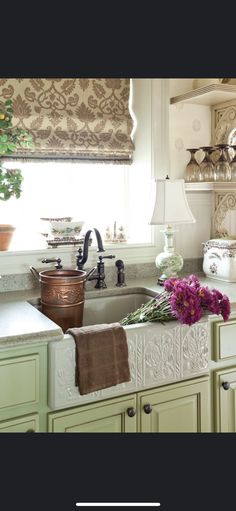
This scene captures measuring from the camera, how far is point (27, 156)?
2.60 meters

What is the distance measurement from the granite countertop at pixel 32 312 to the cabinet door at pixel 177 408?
40 cm

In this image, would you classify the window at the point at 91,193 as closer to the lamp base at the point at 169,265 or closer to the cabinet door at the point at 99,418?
the lamp base at the point at 169,265

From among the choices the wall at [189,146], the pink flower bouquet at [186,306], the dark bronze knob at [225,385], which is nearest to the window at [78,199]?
the wall at [189,146]

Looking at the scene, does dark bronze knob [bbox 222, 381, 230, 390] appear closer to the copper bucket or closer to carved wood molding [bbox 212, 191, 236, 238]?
the copper bucket

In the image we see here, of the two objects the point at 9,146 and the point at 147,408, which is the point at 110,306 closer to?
the point at 147,408

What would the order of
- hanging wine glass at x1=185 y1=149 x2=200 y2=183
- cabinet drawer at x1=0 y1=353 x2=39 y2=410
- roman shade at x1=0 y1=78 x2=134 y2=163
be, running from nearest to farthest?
cabinet drawer at x1=0 y1=353 x2=39 y2=410 < roman shade at x1=0 y1=78 x2=134 y2=163 < hanging wine glass at x1=185 y1=149 x2=200 y2=183

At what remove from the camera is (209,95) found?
8.89 feet

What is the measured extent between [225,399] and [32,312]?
93cm

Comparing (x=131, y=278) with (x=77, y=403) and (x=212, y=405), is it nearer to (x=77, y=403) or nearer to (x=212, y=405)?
(x=212, y=405)


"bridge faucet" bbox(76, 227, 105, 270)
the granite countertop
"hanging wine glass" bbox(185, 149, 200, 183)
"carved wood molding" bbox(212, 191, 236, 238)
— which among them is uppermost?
"hanging wine glass" bbox(185, 149, 200, 183)

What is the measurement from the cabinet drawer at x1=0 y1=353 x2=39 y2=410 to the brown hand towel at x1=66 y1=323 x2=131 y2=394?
0.51ft

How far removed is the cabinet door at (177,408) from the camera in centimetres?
196

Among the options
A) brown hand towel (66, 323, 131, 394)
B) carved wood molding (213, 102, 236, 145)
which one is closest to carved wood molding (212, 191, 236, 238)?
carved wood molding (213, 102, 236, 145)

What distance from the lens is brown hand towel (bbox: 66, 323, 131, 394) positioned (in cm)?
176
